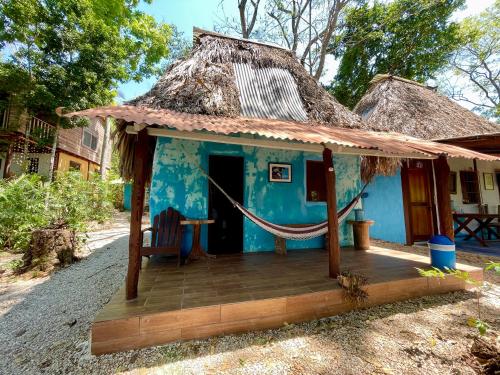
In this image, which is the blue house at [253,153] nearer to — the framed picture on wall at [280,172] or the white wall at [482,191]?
the framed picture on wall at [280,172]

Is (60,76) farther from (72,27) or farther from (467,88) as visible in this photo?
(467,88)

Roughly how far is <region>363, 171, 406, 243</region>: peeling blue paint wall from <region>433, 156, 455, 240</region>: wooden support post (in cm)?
225

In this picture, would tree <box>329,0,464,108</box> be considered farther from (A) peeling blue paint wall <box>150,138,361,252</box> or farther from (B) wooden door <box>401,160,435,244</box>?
(A) peeling blue paint wall <box>150,138,361,252</box>

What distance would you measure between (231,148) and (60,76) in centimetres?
714

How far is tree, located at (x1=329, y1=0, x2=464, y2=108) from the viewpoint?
9.12m

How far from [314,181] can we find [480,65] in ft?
61.0

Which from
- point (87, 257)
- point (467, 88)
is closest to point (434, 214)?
point (87, 257)

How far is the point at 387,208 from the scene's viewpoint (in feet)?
19.0

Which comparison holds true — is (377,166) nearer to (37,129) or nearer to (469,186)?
(469,186)

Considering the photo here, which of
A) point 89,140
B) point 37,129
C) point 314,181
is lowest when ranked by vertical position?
point 314,181

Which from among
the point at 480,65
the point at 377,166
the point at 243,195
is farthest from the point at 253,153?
the point at 480,65

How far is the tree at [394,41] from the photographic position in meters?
9.12

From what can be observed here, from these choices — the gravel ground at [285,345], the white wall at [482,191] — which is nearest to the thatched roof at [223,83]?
the gravel ground at [285,345]

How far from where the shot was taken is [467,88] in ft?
52.5
